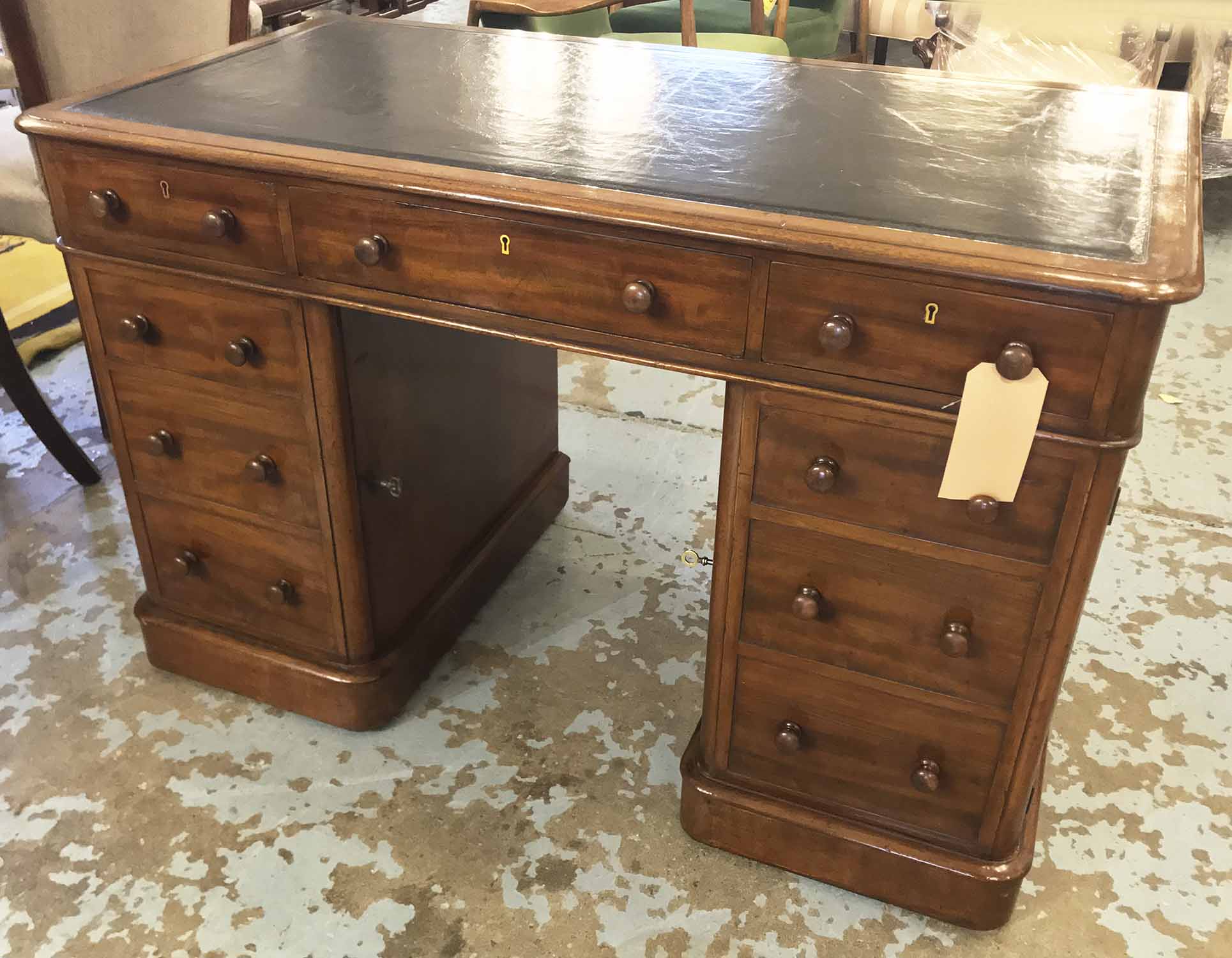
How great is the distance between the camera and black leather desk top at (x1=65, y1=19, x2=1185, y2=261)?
1053 mm

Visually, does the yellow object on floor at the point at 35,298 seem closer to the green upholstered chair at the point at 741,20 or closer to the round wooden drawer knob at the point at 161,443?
the round wooden drawer knob at the point at 161,443

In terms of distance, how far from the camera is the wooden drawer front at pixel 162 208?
1.22m

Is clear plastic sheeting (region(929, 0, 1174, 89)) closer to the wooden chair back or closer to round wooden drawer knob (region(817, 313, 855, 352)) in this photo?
the wooden chair back

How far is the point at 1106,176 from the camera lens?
1.11 metres

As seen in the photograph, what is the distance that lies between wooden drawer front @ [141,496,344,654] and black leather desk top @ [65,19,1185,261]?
559 millimetres

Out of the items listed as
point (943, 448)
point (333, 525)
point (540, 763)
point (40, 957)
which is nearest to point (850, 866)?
point (540, 763)

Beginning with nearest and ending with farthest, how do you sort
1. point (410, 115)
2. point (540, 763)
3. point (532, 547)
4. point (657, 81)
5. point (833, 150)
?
point (833, 150)
point (410, 115)
point (657, 81)
point (540, 763)
point (532, 547)

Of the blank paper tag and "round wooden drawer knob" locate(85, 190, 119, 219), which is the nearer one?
the blank paper tag

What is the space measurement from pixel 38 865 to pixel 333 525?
22.5 inches

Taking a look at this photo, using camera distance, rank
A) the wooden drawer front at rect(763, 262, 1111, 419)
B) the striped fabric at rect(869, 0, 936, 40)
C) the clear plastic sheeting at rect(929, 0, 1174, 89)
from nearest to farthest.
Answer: the wooden drawer front at rect(763, 262, 1111, 419) < the clear plastic sheeting at rect(929, 0, 1174, 89) < the striped fabric at rect(869, 0, 936, 40)

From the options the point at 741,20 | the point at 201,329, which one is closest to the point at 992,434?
the point at 201,329

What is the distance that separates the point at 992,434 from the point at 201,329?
970mm

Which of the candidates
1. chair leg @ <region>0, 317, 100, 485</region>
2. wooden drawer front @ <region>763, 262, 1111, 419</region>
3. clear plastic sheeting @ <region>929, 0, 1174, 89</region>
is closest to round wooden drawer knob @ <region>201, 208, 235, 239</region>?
wooden drawer front @ <region>763, 262, 1111, 419</region>

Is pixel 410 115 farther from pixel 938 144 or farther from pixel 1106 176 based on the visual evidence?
pixel 1106 176
